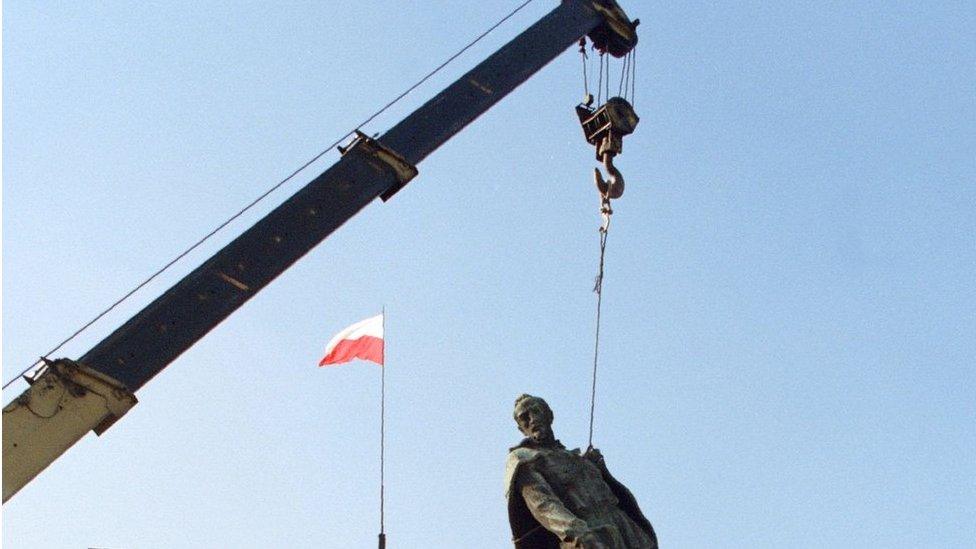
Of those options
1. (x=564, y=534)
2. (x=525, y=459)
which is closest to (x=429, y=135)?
(x=525, y=459)

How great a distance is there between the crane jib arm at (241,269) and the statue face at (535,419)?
2582 mm

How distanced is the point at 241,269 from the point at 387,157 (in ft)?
7.47

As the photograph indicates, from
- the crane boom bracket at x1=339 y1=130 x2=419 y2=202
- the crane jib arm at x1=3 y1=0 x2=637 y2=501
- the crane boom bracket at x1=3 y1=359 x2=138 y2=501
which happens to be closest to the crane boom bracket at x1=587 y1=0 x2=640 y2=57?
the crane jib arm at x1=3 y1=0 x2=637 y2=501

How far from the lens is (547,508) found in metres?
12.0

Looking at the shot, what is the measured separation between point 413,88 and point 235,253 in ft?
12.5

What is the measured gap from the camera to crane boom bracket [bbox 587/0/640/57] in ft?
57.1

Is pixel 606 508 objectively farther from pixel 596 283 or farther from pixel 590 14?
pixel 590 14

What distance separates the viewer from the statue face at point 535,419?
42.1 ft

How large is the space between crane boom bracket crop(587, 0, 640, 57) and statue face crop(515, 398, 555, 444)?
6318 millimetres

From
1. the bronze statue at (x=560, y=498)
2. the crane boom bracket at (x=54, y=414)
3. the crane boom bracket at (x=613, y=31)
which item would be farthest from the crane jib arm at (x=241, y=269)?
the bronze statue at (x=560, y=498)

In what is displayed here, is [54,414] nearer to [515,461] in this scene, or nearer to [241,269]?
[241,269]

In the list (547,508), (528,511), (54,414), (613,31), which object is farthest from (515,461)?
(613,31)

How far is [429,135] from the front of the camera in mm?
14180

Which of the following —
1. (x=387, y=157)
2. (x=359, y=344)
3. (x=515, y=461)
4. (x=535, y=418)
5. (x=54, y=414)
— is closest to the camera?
(x=54, y=414)
